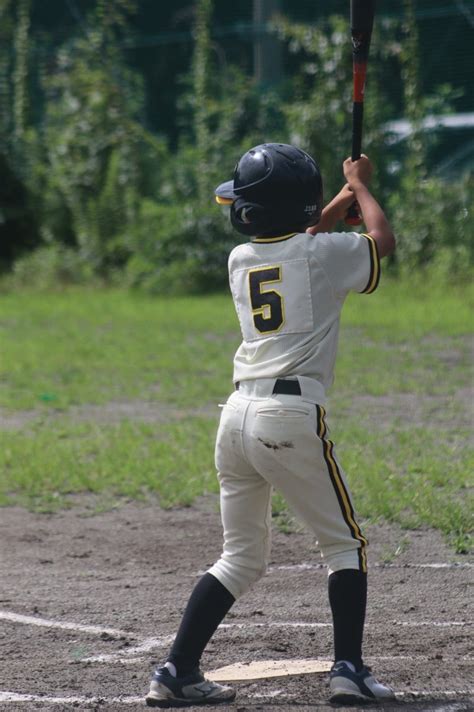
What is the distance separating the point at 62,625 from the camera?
4629 millimetres

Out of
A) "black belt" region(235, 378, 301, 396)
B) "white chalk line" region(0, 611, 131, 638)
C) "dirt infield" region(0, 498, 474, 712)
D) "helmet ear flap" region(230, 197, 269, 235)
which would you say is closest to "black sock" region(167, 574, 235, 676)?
"dirt infield" region(0, 498, 474, 712)

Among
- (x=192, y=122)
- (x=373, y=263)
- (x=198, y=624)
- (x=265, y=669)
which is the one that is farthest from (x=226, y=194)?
(x=192, y=122)

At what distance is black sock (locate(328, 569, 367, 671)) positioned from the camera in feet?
12.0

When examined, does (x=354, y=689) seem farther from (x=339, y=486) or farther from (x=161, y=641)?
(x=161, y=641)

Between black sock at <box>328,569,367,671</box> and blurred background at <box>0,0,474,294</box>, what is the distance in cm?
1166

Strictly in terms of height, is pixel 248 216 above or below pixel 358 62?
below

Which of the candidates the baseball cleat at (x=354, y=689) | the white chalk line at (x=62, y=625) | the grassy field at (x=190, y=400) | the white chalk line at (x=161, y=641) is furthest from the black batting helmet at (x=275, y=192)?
the grassy field at (x=190, y=400)

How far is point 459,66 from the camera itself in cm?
1617

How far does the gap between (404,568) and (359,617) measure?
166 cm

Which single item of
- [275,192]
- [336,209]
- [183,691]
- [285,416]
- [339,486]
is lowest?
[183,691]

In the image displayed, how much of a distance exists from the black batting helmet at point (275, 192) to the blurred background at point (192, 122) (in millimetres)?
11401

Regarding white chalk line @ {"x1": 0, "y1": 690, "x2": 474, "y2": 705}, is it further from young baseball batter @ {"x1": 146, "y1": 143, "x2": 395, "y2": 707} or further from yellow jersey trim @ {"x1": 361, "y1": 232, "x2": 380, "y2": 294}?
yellow jersey trim @ {"x1": 361, "y1": 232, "x2": 380, "y2": 294}

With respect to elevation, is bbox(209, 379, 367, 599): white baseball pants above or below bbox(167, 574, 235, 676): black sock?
above

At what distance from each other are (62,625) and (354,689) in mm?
1469
